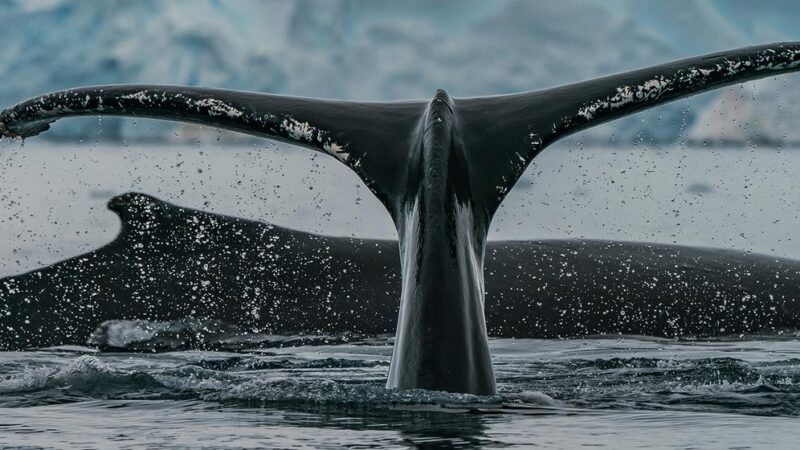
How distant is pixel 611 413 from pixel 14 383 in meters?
2.60

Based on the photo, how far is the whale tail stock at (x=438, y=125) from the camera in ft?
17.1

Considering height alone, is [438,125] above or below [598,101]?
below

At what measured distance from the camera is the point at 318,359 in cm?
755

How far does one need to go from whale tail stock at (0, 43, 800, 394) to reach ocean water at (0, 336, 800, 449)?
304 mm

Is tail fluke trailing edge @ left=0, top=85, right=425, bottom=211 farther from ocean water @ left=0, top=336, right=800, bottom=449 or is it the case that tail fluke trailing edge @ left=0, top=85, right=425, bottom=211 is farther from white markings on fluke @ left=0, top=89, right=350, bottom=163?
ocean water @ left=0, top=336, right=800, bottom=449

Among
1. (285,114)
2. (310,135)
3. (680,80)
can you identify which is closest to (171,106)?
(285,114)

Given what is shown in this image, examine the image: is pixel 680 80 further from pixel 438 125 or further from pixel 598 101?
pixel 438 125

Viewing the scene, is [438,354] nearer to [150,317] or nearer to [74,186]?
[150,317]

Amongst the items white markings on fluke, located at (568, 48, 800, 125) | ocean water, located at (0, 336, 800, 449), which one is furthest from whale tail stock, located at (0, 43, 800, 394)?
ocean water, located at (0, 336, 800, 449)

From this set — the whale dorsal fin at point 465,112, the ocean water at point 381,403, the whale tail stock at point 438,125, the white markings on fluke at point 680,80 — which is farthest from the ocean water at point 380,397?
the white markings on fluke at point 680,80

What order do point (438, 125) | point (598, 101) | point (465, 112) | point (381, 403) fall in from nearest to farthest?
point (381, 403) < point (438, 125) < point (598, 101) < point (465, 112)

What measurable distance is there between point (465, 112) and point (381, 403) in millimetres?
1474

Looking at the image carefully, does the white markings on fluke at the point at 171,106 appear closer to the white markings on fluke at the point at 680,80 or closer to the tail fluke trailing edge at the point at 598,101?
the tail fluke trailing edge at the point at 598,101

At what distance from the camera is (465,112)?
19.6 feet
